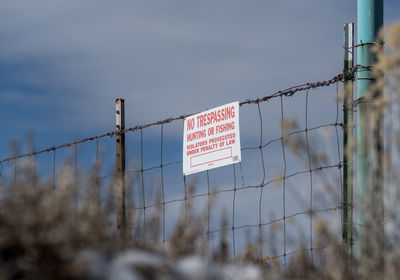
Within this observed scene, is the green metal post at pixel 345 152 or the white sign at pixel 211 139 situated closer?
the green metal post at pixel 345 152

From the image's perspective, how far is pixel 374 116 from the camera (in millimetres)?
3600

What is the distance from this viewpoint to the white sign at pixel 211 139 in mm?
6727

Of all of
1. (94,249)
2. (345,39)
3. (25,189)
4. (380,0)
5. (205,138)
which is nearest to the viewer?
(94,249)

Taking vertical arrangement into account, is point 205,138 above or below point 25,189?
above

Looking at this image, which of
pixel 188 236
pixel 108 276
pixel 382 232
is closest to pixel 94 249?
pixel 108 276

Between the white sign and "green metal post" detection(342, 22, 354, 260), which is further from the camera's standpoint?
the white sign

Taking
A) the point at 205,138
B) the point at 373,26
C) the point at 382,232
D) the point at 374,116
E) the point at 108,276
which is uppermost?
the point at 373,26

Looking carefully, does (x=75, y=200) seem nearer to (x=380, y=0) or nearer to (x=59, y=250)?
(x=59, y=250)

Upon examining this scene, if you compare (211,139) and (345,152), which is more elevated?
(211,139)

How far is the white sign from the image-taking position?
673 cm

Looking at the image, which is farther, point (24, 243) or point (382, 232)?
point (382, 232)

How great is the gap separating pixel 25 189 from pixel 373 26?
4.07 m

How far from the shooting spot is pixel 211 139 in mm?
7012

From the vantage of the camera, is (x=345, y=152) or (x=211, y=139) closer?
(x=345, y=152)
